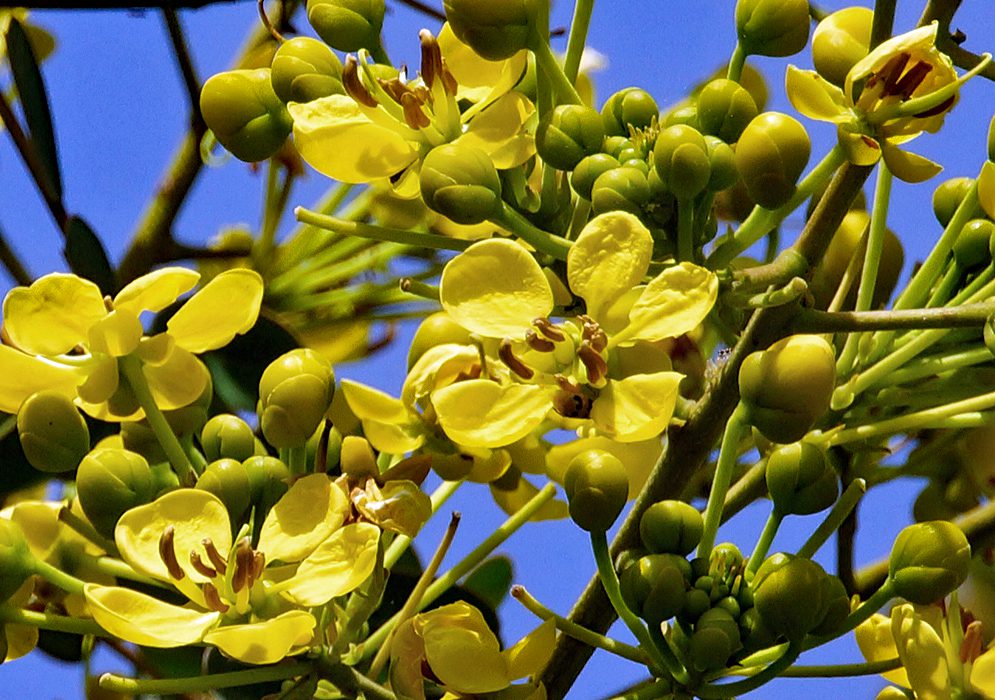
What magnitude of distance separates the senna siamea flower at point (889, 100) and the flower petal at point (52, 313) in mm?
492

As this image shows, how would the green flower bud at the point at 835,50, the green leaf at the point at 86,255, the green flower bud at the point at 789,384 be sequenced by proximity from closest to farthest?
the green flower bud at the point at 789,384 < the green flower bud at the point at 835,50 < the green leaf at the point at 86,255

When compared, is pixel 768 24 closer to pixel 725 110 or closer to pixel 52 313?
pixel 725 110

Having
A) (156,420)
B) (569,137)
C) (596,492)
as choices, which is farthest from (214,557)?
(569,137)

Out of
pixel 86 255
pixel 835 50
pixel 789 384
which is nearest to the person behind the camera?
pixel 789 384

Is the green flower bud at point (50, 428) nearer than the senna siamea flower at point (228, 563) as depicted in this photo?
No

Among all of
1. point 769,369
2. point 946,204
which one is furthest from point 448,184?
point 946,204

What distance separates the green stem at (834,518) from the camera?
0.94m

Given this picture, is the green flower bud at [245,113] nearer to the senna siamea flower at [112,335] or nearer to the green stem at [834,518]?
the senna siamea flower at [112,335]

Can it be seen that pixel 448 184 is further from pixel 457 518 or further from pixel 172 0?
pixel 172 0

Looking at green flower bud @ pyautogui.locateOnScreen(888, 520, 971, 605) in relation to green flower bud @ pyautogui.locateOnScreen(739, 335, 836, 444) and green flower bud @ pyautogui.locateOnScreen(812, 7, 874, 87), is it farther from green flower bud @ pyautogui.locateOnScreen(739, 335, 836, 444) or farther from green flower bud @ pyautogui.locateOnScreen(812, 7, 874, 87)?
green flower bud @ pyautogui.locateOnScreen(812, 7, 874, 87)

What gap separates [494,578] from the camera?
152cm

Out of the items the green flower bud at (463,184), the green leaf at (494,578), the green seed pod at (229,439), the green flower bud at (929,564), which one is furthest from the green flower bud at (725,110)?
the green leaf at (494,578)

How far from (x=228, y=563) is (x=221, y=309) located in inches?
8.1

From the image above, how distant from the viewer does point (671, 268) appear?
93cm
